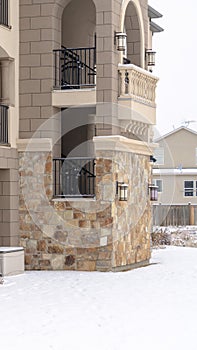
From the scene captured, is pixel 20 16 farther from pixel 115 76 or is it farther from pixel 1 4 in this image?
pixel 115 76

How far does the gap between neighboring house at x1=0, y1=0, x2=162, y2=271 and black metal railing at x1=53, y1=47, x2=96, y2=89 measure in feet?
0.18

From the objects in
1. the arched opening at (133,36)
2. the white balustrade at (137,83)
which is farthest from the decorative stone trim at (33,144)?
the arched opening at (133,36)

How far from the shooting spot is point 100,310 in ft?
44.3

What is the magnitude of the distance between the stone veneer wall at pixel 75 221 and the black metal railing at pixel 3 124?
2.16 ft

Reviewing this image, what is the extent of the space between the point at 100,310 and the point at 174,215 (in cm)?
2792

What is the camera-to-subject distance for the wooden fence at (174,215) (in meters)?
40.2

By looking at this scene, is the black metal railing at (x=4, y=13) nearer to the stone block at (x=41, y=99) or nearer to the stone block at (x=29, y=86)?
the stone block at (x=29, y=86)

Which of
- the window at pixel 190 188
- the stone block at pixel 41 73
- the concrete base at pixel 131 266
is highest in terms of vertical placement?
the stone block at pixel 41 73

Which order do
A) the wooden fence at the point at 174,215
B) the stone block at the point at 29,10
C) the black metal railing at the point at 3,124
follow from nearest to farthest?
the black metal railing at the point at 3,124, the stone block at the point at 29,10, the wooden fence at the point at 174,215

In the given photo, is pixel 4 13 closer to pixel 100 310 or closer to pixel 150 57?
pixel 150 57

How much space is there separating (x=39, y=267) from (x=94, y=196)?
236 cm

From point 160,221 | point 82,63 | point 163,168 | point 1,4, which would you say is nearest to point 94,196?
point 82,63

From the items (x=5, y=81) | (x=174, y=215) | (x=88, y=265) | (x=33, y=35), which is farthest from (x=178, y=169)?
(x=88, y=265)

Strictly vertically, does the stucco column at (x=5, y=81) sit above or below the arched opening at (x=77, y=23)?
below
